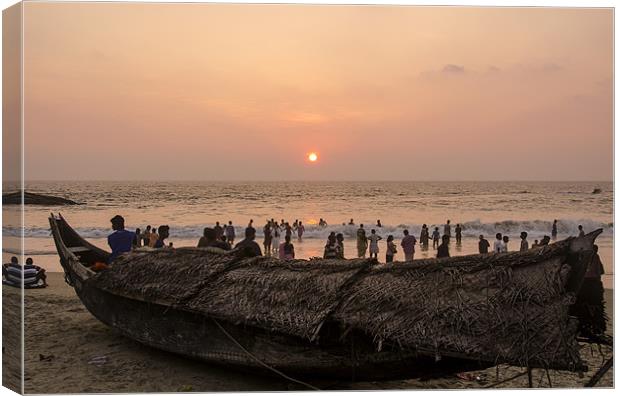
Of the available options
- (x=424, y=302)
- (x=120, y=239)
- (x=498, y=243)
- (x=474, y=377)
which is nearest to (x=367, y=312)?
(x=424, y=302)

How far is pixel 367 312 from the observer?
20.8ft

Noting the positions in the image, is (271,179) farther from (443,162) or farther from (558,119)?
(558,119)

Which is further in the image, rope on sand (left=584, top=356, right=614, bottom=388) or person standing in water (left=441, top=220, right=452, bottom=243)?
person standing in water (left=441, top=220, right=452, bottom=243)

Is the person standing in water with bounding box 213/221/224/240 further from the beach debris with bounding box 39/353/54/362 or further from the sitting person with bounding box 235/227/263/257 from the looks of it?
the beach debris with bounding box 39/353/54/362

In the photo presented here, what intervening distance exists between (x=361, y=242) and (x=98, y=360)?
3467 mm

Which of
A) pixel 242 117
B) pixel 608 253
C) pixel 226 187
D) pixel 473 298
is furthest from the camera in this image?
pixel 226 187

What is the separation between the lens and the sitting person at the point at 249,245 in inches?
304

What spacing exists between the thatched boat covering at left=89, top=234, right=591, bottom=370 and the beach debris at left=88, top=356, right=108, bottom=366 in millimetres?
942

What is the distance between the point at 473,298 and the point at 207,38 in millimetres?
4290

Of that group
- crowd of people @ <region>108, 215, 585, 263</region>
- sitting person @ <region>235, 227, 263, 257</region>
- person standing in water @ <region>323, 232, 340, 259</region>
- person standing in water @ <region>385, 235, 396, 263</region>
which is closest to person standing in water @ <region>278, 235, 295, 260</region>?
crowd of people @ <region>108, 215, 585, 263</region>

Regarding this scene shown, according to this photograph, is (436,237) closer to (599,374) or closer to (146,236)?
(599,374)

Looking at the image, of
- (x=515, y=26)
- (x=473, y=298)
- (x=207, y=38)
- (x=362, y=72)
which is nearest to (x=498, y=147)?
(x=515, y=26)

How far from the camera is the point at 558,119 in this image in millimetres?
7848

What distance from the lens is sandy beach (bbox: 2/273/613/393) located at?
7059 millimetres
